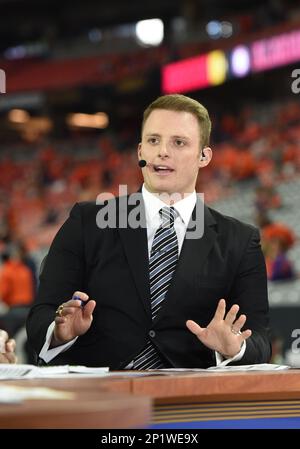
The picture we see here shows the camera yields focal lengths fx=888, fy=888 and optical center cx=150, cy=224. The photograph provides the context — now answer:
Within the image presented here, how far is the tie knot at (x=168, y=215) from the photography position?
90.7 inches

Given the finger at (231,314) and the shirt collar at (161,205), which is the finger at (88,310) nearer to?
the finger at (231,314)

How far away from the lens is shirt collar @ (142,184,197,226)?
2301 mm

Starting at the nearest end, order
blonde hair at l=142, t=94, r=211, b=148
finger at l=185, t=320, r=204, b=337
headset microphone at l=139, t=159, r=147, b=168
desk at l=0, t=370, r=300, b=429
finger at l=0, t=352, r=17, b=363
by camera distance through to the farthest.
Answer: desk at l=0, t=370, r=300, b=429, finger at l=185, t=320, r=204, b=337, finger at l=0, t=352, r=17, b=363, headset microphone at l=139, t=159, r=147, b=168, blonde hair at l=142, t=94, r=211, b=148

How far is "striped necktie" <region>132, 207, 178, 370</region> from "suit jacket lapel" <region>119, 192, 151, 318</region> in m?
0.02

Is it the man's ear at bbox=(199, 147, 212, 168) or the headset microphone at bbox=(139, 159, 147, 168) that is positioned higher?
the man's ear at bbox=(199, 147, 212, 168)

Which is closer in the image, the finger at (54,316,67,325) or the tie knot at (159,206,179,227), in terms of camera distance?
the finger at (54,316,67,325)

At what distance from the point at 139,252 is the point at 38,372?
2.04 feet

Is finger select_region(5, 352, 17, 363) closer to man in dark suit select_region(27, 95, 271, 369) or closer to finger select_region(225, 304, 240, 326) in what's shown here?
man in dark suit select_region(27, 95, 271, 369)

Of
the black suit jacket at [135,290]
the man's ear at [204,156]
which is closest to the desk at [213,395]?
the black suit jacket at [135,290]

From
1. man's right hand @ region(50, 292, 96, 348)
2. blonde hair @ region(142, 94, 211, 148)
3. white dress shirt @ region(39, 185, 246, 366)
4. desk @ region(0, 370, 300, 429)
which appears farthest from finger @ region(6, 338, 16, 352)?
blonde hair @ region(142, 94, 211, 148)
